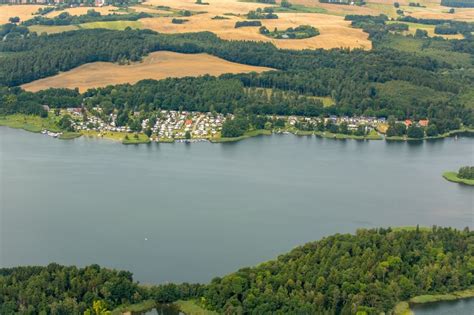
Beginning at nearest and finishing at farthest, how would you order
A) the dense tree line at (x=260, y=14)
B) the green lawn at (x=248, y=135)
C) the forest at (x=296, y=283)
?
the forest at (x=296, y=283), the green lawn at (x=248, y=135), the dense tree line at (x=260, y=14)

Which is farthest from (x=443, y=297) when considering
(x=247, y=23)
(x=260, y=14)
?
(x=260, y=14)

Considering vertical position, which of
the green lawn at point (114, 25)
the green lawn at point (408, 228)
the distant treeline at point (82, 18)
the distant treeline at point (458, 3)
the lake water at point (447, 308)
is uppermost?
the distant treeline at point (458, 3)

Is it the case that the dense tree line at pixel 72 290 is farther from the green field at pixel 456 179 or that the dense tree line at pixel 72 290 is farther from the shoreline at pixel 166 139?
the shoreline at pixel 166 139

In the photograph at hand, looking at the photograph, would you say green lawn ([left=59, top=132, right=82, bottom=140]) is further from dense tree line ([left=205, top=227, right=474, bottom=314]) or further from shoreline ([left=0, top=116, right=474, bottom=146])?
dense tree line ([left=205, top=227, right=474, bottom=314])

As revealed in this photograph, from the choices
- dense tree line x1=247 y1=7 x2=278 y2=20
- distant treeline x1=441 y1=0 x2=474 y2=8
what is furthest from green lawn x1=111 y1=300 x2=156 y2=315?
distant treeline x1=441 y1=0 x2=474 y2=8

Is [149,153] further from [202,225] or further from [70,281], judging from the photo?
[70,281]

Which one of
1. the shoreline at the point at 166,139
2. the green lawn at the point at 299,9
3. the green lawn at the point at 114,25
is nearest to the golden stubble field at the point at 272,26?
the green lawn at the point at 114,25
